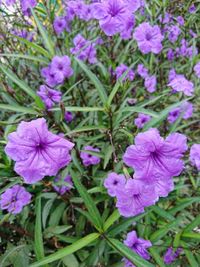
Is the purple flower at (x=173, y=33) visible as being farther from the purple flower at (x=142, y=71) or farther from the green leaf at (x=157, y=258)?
the green leaf at (x=157, y=258)

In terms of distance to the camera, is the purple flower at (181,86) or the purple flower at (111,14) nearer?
the purple flower at (111,14)

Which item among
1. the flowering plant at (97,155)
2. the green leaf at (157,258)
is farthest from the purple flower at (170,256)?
the green leaf at (157,258)

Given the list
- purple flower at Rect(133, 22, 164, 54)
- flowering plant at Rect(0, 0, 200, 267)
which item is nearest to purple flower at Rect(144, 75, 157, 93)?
flowering plant at Rect(0, 0, 200, 267)

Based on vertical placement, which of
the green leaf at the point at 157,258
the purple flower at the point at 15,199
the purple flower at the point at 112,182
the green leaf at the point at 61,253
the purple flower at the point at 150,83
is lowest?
the green leaf at the point at 157,258

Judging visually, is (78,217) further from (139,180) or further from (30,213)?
(139,180)

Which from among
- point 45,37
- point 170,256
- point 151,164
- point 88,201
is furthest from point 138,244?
point 45,37

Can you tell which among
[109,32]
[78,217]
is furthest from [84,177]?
[109,32]

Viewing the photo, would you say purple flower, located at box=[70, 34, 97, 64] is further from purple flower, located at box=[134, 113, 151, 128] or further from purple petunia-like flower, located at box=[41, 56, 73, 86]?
purple flower, located at box=[134, 113, 151, 128]
